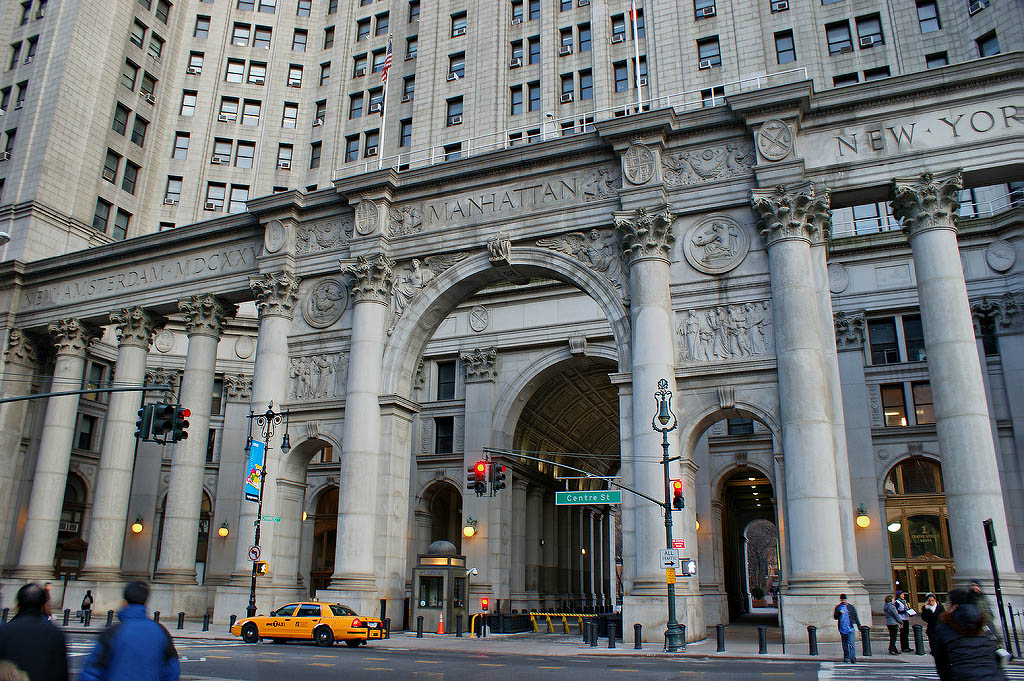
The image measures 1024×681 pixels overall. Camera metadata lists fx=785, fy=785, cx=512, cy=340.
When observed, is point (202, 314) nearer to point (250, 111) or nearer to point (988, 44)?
point (250, 111)

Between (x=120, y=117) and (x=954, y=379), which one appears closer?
(x=954, y=379)

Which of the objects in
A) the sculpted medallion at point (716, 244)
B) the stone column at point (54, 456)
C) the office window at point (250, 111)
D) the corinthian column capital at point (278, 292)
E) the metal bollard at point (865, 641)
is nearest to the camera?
the metal bollard at point (865, 641)

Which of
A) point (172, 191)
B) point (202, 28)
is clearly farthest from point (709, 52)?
point (202, 28)

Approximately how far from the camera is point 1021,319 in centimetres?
3619

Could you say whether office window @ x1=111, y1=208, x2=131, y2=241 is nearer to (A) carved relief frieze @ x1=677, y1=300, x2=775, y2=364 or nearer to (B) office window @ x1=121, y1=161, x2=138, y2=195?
(B) office window @ x1=121, y1=161, x2=138, y2=195

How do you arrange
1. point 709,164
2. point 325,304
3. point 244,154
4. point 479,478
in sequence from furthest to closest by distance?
point 244,154
point 325,304
point 709,164
point 479,478

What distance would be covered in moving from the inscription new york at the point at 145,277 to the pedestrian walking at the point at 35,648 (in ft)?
108

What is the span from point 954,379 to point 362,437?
21618mm

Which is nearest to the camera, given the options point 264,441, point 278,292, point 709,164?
point 709,164

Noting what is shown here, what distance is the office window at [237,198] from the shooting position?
57.0 meters

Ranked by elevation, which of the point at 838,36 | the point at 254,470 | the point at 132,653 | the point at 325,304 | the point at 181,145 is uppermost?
the point at 181,145

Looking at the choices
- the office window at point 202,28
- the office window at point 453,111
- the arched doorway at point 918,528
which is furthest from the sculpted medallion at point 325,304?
the office window at point 202,28

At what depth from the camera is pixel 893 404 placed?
39250mm

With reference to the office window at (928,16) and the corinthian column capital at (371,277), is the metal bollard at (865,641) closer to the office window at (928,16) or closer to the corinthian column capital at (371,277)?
the corinthian column capital at (371,277)
